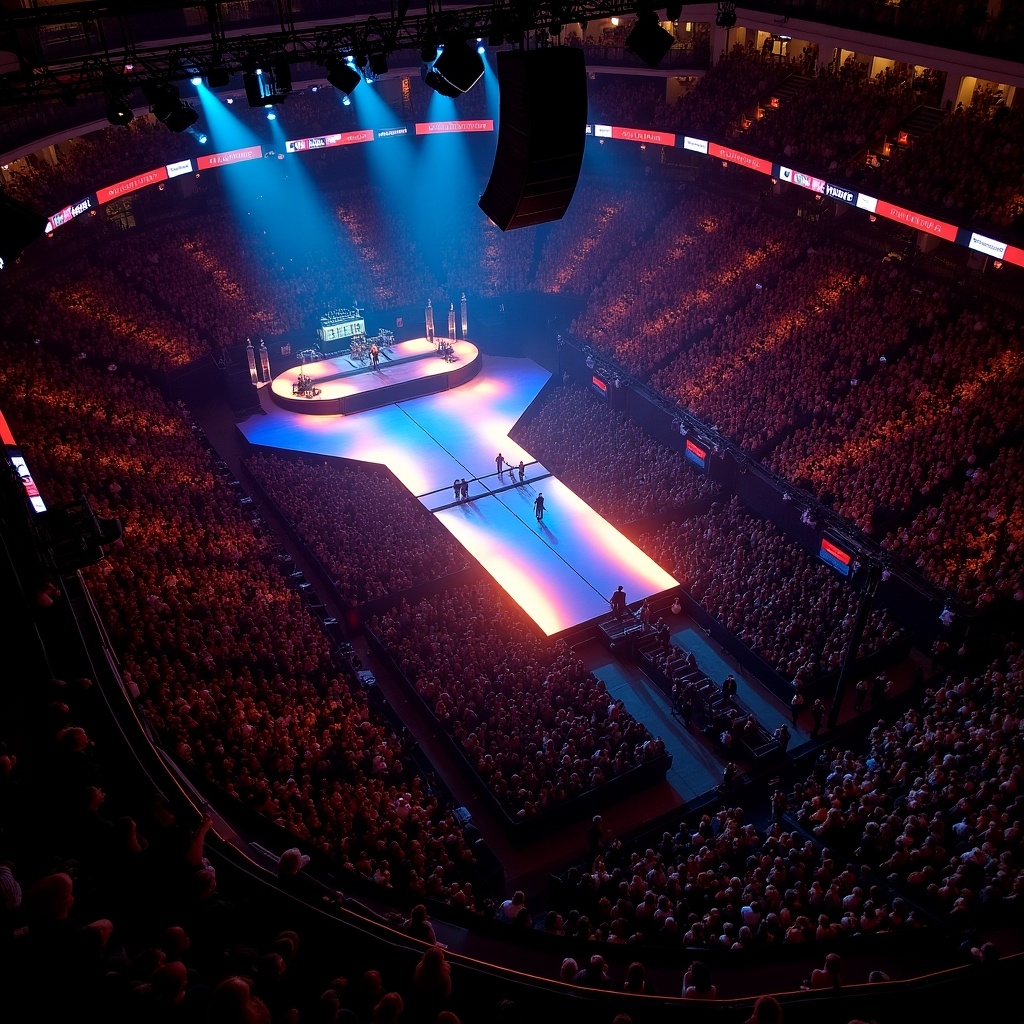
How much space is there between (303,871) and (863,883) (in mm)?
7085

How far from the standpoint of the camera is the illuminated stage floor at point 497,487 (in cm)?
1923

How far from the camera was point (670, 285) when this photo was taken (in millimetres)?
27172

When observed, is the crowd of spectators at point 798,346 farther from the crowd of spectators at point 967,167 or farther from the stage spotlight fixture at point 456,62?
the stage spotlight fixture at point 456,62

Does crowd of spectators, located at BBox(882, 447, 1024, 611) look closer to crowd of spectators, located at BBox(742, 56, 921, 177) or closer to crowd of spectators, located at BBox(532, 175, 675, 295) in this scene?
crowd of spectators, located at BBox(742, 56, 921, 177)

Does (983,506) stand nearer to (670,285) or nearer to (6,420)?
(670,285)

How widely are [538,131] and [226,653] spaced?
9258 mm

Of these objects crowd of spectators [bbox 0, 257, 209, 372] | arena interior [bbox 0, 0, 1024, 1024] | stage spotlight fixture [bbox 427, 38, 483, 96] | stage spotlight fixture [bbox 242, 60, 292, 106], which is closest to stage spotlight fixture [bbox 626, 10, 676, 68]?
arena interior [bbox 0, 0, 1024, 1024]

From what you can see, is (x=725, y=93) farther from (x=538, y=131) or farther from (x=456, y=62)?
(x=538, y=131)

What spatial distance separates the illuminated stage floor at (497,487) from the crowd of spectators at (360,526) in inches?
32.8

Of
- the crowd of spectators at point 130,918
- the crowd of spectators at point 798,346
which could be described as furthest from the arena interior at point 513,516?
the crowd of spectators at point 798,346

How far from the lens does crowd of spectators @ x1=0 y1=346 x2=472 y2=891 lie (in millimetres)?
11289

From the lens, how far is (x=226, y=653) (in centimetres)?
1384

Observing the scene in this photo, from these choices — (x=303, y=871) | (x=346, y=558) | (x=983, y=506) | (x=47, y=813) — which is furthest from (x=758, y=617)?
(x=47, y=813)

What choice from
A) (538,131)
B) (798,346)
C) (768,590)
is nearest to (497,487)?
(768,590)
